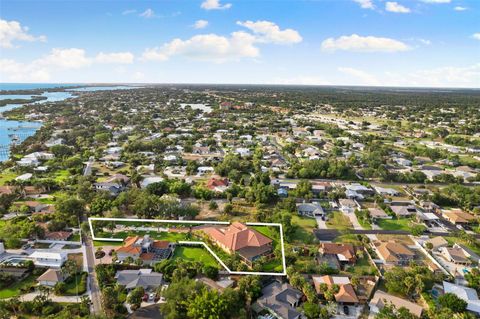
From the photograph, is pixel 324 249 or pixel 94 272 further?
pixel 324 249

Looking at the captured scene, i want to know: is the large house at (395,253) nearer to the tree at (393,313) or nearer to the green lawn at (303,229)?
the green lawn at (303,229)

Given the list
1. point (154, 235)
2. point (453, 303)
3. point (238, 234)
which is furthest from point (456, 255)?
point (154, 235)

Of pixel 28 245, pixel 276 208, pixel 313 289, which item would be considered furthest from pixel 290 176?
pixel 28 245

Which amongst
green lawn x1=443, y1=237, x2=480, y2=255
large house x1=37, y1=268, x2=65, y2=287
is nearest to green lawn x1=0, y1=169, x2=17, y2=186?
large house x1=37, y1=268, x2=65, y2=287

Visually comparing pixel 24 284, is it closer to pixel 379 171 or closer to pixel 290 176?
→ pixel 290 176

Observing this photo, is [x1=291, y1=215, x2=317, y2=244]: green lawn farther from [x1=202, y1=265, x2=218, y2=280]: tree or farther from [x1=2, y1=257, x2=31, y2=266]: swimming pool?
[x1=2, y1=257, x2=31, y2=266]: swimming pool

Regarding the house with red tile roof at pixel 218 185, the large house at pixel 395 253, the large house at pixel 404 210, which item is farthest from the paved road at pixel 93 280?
the large house at pixel 404 210

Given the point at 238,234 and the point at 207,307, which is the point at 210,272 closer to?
the point at 238,234
